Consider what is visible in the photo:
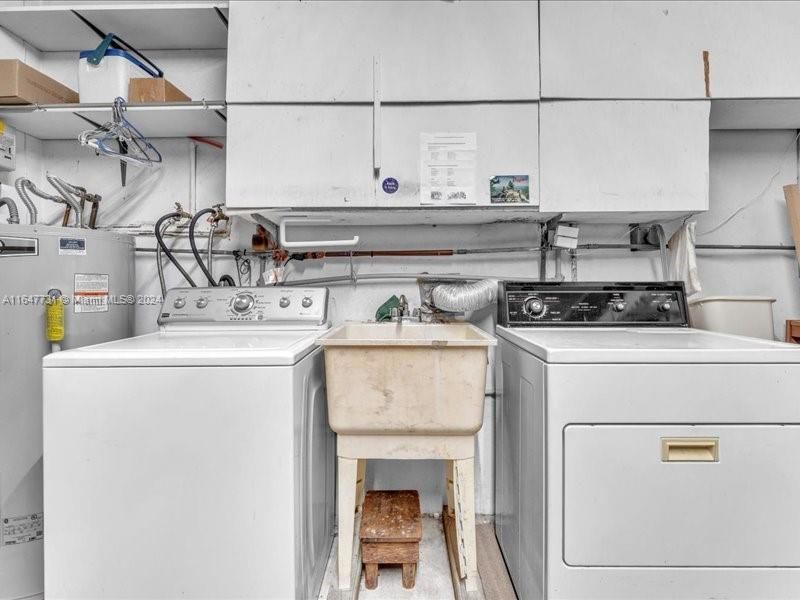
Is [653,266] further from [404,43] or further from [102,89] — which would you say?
[102,89]

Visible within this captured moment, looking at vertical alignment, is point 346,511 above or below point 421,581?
above

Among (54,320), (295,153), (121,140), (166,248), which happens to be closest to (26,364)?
(54,320)

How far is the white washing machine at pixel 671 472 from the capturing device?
113cm

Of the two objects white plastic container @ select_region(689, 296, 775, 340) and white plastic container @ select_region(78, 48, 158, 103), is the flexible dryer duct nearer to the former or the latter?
white plastic container @ select_region(689, 296, 775, 340)

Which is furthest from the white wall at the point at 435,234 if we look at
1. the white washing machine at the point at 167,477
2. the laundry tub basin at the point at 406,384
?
the white washing machine at the point at 167,477

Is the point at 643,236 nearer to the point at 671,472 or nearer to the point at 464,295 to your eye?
the point at 464,295

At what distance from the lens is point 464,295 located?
6.06 ft

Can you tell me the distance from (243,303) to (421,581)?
1219mm

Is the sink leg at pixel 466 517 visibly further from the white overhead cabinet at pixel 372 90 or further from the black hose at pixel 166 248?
the black hose at pixel 166 248

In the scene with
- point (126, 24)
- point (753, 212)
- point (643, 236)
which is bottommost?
point (643, 236)

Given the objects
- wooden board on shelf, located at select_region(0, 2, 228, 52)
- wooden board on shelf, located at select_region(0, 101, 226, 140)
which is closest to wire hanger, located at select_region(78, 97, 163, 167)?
wooden board on shelf, located at select_region(0, 101, 226, 140)

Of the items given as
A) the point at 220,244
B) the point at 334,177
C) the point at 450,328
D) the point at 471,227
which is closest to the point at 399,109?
the point at 334,177

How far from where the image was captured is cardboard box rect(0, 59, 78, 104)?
1.67 meters

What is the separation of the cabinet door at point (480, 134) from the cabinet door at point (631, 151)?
Answer: 0.05m
